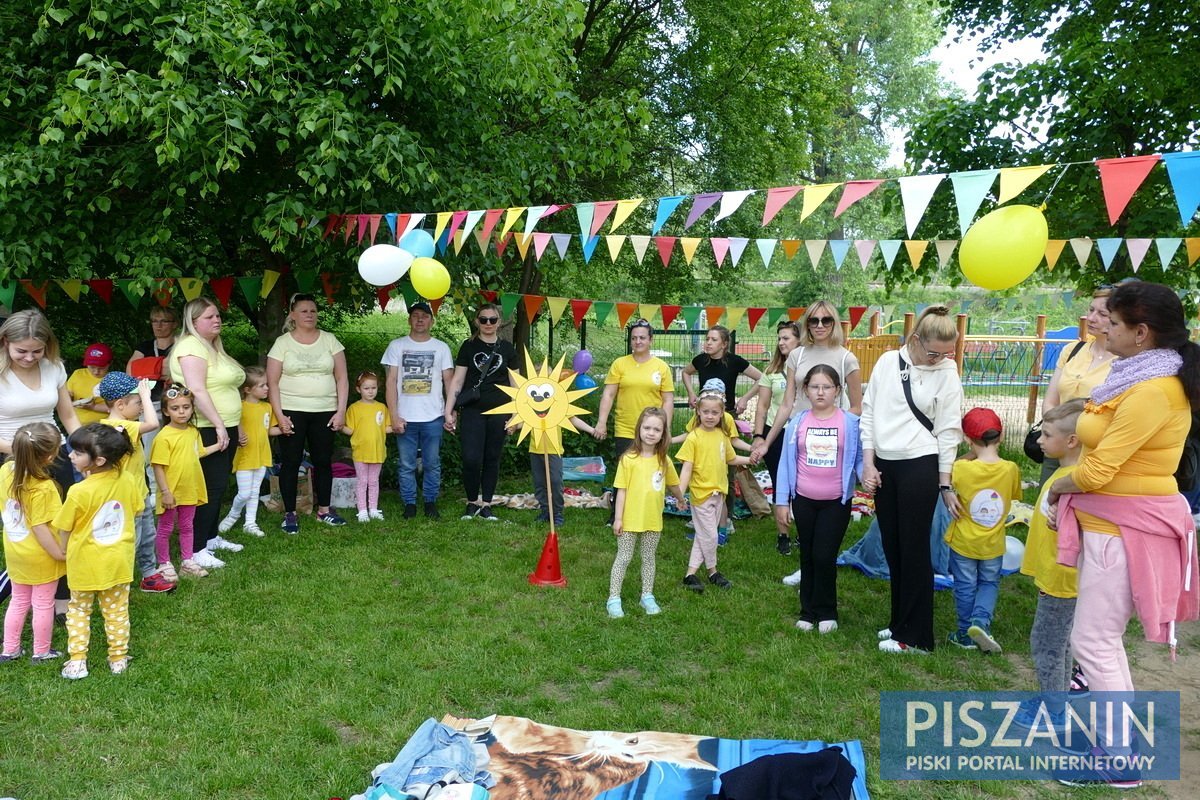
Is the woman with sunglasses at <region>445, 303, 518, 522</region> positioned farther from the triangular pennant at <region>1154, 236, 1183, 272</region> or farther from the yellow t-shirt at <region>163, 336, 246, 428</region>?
the triangular pennant at <region>1154, 236, 1183, 272</region>

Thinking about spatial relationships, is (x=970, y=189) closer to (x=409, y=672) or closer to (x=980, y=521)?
(x=980, y=521)

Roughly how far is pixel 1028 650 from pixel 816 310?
234 cm

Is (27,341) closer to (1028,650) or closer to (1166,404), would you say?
(1166,404)

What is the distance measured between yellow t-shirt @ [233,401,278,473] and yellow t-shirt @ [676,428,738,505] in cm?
311

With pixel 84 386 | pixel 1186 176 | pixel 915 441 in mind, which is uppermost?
pixel 1186 176

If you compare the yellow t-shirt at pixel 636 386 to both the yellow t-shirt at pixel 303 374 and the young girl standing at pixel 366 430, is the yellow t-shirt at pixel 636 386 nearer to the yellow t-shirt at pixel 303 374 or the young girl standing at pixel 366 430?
the young girl standing at pixel 366 430

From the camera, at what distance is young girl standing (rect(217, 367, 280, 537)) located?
6.10 m

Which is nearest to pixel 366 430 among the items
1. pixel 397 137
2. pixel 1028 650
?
pixel 397 137

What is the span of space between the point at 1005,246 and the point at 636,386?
125 inches

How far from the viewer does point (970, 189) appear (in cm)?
394

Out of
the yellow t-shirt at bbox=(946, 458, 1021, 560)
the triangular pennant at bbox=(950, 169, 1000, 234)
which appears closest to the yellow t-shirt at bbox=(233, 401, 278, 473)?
the yellow t-shirt at bbox=(946, 458, 1021, 560)

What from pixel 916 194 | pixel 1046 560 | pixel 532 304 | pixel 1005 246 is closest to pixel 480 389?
pixel 532 304

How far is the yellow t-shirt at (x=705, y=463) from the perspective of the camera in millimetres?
5301

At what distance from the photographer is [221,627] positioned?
459 cm
